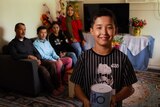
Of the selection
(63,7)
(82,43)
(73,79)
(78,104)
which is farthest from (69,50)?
(73,79)

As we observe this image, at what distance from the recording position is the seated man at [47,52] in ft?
11.8

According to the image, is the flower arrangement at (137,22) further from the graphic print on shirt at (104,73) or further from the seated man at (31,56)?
the graphic print on shirt at (104,73)

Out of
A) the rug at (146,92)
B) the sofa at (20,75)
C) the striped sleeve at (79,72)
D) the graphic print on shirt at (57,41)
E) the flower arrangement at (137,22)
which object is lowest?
the rug at (146,92)

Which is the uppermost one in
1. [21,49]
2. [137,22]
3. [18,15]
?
[18,15]

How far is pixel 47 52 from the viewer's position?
146 inches

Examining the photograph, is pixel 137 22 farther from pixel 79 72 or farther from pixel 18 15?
pixel 79 72

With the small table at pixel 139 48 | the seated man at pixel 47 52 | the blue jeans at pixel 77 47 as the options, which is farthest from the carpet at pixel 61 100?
the blue jeans at pixel 77 47

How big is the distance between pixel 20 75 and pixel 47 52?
0.81 meters

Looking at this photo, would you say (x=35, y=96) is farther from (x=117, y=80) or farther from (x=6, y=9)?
(x=117, y=80)

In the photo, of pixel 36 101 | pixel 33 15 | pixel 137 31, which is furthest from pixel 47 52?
pixel 137 31

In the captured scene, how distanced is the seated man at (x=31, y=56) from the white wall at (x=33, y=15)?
401mm

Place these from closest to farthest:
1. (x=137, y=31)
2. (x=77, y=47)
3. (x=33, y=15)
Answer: (x=33, y=15)
(x=77, y=47)
(x=137, y=31)

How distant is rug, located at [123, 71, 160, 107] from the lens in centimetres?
291

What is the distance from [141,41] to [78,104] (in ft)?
6.72
